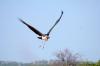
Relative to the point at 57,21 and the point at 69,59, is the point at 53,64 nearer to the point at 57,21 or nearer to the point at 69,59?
the point at 69,59

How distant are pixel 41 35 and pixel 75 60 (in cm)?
6344

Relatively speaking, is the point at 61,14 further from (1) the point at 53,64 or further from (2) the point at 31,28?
(1) the point at 53,64

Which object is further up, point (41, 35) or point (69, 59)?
point (69, 59)

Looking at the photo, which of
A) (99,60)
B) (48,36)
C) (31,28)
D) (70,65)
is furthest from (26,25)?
(70,65)

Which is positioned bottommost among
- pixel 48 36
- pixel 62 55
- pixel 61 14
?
pixel 48 36

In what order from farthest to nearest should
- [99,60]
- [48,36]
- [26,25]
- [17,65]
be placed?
[17,65], [99,60], [48,36], [26,25]

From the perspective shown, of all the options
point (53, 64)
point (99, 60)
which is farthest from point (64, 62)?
point (99, 60)

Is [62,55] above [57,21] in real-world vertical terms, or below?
above

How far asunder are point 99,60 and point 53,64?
35.8m

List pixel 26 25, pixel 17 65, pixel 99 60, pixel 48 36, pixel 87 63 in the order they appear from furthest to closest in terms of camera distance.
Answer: pixel 17 65 → pixel 87 63 → pixel 99 60 → pixel 48 36 → pixel 26 25

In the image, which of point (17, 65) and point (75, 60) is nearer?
point (75, 60)

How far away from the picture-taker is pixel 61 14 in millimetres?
13367

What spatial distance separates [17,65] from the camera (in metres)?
161

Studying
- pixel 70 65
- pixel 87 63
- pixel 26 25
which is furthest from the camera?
pixel 70 65
